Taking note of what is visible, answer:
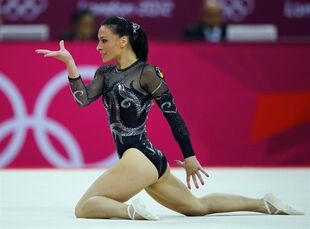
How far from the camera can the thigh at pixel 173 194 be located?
490cm

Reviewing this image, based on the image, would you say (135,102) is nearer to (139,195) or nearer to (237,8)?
(139,195)

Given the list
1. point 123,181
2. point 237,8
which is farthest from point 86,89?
point 237,8

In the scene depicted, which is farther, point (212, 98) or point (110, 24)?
point (212, 98)

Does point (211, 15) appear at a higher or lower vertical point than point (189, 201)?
higher

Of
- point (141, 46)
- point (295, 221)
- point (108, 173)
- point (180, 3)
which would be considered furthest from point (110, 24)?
point (180, 3)

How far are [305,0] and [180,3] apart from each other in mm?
1499

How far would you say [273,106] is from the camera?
8445 mm

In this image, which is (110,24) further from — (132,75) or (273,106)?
(273,106)

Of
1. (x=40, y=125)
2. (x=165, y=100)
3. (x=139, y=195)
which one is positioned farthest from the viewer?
(x=40, y=125)

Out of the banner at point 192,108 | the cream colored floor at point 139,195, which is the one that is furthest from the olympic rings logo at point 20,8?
the cream colored floor at point 139,195

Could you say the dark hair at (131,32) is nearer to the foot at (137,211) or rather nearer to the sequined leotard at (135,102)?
the sequined leotard at (135,102)

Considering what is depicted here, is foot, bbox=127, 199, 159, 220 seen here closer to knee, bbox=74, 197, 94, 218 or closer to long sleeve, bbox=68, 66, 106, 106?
knee, bbox=74, 197, 94, 218

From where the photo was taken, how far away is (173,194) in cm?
491

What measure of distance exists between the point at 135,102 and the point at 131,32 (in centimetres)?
43
